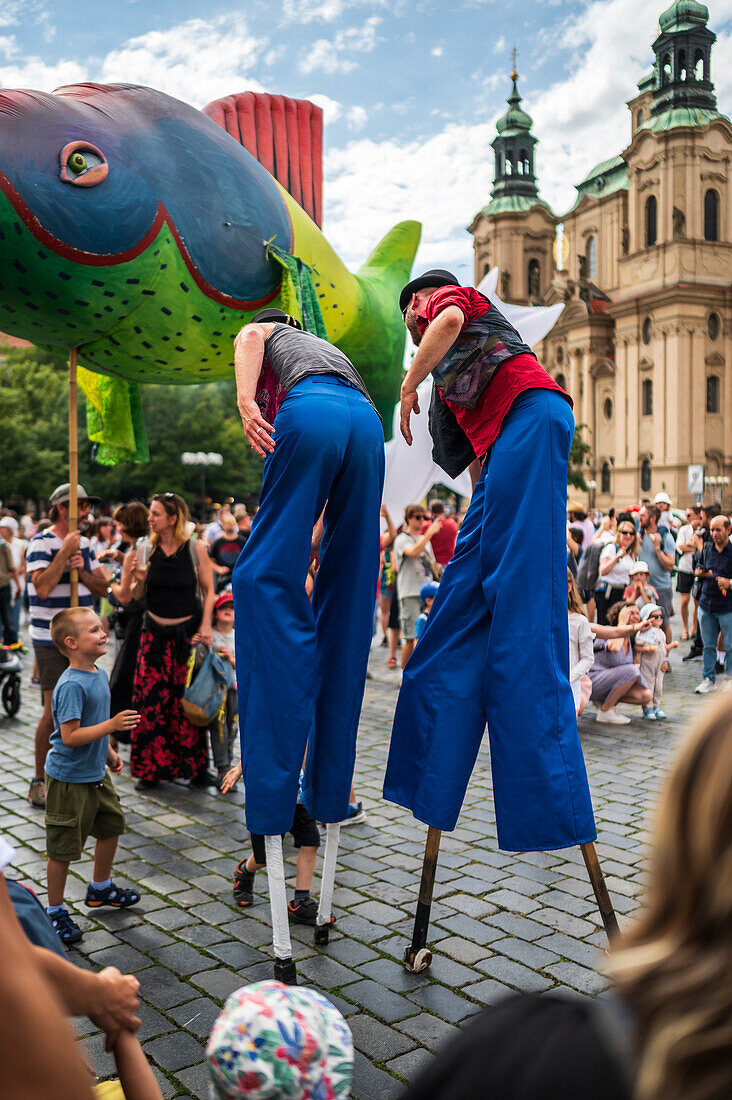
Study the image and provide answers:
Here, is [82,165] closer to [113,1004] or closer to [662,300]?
[113,1004]

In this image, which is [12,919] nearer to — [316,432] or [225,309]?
[316,432]

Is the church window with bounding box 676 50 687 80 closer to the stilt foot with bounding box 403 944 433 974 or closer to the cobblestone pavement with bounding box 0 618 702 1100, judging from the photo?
the cobblestone pavement with bounding box 0 618 702 1100

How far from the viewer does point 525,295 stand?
73.2m

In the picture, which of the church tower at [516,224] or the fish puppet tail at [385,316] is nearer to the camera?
the fish puppet tail at [385,316]

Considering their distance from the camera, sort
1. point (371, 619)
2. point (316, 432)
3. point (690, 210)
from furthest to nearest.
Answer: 1. point (690, 210)
2. point (371, 619)
3. point (316, 432)

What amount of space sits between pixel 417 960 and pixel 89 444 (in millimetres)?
36128

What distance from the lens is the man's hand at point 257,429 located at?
311cm

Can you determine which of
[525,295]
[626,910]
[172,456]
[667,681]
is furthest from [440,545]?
[525,295]

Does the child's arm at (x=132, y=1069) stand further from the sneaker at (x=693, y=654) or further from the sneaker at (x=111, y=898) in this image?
the sneaker at (x=693, y=654)

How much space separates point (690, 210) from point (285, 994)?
59.7 meters

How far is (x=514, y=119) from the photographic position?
77500 mm

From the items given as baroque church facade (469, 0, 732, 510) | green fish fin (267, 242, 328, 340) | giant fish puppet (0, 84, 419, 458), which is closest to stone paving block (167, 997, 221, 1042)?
giant fish puppet (0, 84, 419, 458)

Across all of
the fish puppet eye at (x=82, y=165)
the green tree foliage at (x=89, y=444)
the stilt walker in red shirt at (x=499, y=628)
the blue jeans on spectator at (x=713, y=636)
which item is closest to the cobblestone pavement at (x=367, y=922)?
the stilt walker in red shirt at (x=499, y=628)

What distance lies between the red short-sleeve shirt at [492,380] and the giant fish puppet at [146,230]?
167 centimetres
